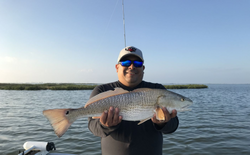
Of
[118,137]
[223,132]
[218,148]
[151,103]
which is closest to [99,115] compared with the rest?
[118,137]

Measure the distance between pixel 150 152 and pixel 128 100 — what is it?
99 cm

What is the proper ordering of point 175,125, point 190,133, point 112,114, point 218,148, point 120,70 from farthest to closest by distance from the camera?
point 190,133 → point 218,148 → point 120,70 → point 175,125 → point 112,114

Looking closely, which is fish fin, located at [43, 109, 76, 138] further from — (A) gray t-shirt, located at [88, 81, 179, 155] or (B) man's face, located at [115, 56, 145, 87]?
(B) man's face, located at [115, 56, 145, 87]

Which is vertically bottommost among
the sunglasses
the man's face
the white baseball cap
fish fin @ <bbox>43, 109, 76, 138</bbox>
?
fish fin @ <bbox>43, 109, 76, 138</bbox>

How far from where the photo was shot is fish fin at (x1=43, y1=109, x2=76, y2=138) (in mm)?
2596

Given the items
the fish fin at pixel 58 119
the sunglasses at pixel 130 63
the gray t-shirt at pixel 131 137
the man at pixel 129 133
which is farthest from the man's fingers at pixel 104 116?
the sunglasses at pixel 130 63

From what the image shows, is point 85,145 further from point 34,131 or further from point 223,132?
point 223,132

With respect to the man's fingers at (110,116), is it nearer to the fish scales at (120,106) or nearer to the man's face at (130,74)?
the fish scales at (120,106)

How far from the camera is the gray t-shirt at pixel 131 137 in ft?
9.15

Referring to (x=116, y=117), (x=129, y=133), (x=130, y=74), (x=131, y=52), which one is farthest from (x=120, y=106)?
(x=131, y=52)

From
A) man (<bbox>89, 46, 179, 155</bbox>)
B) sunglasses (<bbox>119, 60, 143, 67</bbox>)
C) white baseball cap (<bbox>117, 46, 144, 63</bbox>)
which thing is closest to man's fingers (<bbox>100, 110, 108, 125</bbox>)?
man (<bbox>89, 46, 179, 155</bbox>)

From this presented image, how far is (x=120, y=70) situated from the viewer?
3408 millimetres

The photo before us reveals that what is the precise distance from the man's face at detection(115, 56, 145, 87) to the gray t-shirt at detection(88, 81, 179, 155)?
808mm

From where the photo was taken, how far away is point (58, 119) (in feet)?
8.69
